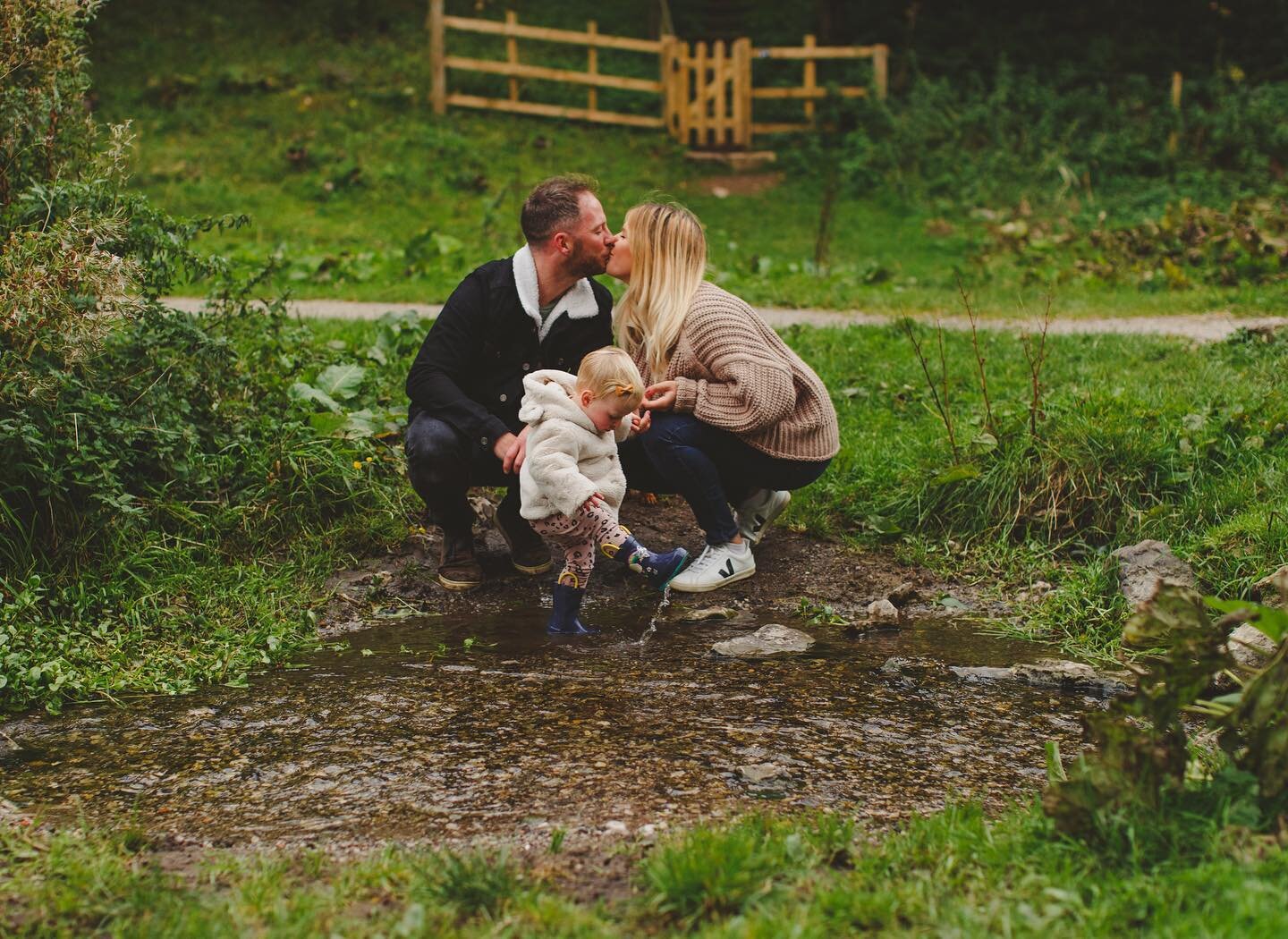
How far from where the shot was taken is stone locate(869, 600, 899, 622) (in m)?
5.14

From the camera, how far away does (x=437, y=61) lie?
1930 cm

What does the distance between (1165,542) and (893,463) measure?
1.43m

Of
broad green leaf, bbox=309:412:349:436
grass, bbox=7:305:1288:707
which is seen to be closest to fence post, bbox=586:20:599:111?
grass, bbox=7:305:1288:707

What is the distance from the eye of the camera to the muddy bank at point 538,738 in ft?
11.1

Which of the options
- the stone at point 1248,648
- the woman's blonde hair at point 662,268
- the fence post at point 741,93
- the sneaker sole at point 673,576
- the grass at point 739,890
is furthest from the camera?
the fence post at point 741,93

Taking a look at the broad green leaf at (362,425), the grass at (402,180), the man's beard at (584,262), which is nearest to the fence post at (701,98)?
the grass at (402,180)

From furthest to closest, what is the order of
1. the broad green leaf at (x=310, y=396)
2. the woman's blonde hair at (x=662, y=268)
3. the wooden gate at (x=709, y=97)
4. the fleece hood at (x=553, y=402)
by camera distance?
the wooden gate at (x=709, y=97) < the broad green leaf at (x=310, y=396) < the woman's blonde hair at (x=662, y=268) < the fleece hood at (x=553, y=402)

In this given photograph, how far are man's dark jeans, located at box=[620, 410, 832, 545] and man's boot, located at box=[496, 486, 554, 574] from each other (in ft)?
1.69

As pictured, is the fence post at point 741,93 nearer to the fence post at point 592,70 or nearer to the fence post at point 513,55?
the fence post at point 592,70

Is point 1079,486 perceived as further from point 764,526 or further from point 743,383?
point 743,383

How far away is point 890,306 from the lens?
33.2 ft

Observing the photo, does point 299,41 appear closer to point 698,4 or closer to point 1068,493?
point 698,4

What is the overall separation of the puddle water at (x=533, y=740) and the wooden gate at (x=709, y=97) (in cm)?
1466

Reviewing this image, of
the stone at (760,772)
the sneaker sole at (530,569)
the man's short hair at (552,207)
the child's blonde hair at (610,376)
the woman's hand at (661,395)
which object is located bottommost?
the sneaker sole at (530,569)
